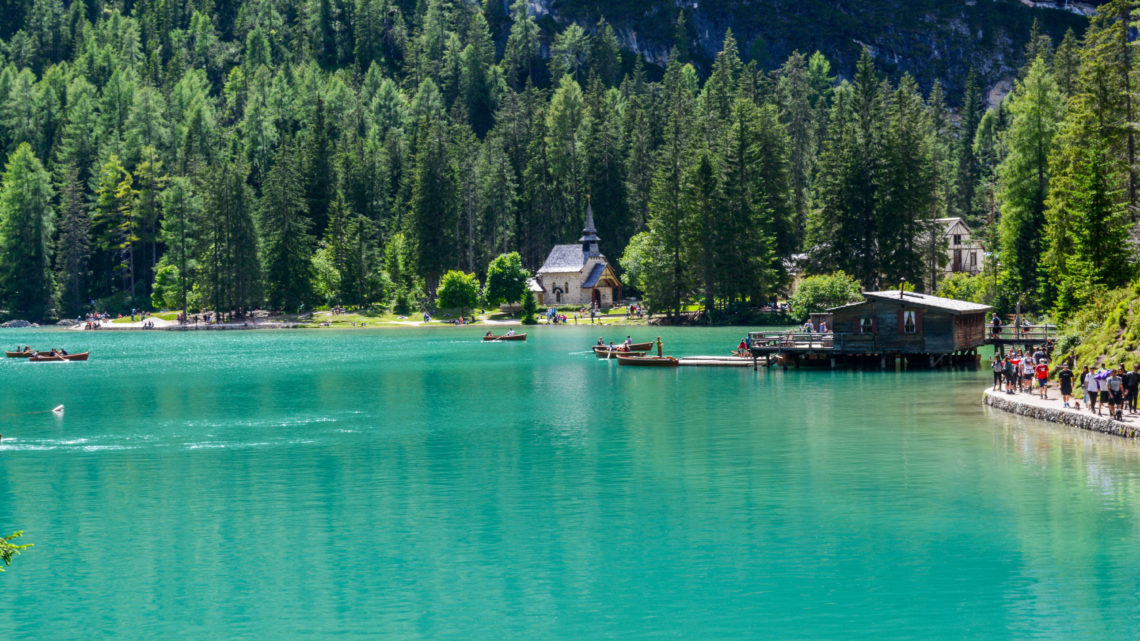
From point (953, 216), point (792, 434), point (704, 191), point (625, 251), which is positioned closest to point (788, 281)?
point (704, 191)

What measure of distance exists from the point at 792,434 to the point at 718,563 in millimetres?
19308

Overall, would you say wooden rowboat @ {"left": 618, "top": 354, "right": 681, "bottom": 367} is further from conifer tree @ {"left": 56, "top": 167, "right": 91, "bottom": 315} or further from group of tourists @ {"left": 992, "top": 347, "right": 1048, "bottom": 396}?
conifer tree @ {"left": 56, "top": 167, "right": 91, "bottom": 315}

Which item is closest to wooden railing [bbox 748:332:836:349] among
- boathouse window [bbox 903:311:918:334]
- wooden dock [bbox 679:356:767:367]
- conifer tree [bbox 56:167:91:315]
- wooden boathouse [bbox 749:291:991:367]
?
wooden boathouse [bbox 749:291:991:367]

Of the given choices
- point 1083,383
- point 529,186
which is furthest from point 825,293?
point 529,186

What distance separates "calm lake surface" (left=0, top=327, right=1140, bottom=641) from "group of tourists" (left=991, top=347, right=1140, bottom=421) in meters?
1.58

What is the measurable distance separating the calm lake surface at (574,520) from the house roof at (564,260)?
8696 centimetres

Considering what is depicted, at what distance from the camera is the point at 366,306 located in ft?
474

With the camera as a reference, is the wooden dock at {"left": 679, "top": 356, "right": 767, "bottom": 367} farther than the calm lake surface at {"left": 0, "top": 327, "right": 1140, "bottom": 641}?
Yes

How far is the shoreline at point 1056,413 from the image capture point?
3997cm

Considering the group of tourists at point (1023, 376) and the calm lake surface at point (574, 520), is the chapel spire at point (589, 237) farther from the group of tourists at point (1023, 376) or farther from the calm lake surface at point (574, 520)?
the group of tourists at point (1023, 376)

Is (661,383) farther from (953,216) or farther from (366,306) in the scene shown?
(953,216)

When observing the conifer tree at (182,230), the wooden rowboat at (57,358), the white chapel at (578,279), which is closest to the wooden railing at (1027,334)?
the wooden rowboat at (57,358)

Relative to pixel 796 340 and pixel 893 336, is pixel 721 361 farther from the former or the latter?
pixel 893 336

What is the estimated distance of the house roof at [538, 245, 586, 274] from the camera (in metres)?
147
